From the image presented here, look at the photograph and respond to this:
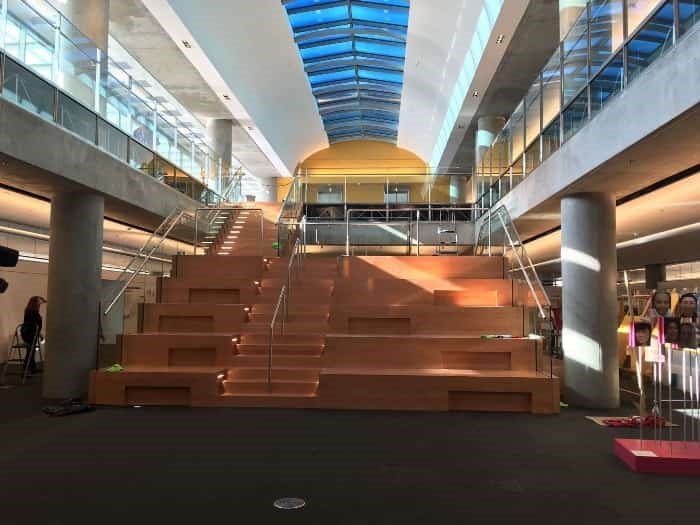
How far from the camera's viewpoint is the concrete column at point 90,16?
10.9 meters

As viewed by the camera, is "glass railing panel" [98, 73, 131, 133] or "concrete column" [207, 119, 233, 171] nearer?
"glass railing panel" [98, 73, 131, 133]

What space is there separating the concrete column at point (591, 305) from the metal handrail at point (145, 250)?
6729 mm

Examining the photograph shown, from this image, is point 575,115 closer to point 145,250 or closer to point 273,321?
point 273,321

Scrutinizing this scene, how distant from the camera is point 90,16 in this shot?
1102cm

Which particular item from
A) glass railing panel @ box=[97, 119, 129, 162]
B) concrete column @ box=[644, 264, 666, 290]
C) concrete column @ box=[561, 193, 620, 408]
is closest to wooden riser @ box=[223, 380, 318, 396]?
concrete column @ box=[561, 193, 620, 408]

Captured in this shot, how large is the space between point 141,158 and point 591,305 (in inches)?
326

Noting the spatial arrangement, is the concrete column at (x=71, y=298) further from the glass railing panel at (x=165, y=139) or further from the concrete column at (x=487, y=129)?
the concrete column at (x=487, y=129)

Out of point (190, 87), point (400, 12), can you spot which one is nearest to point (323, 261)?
point (190, 87)

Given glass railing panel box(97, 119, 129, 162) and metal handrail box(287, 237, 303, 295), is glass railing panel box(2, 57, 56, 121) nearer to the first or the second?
glass railing panel box(97, 119, 129, 162)

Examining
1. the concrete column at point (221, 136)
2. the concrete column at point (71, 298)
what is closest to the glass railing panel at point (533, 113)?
the concrete column at point (71, 298)

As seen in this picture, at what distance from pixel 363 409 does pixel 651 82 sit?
16.0ft

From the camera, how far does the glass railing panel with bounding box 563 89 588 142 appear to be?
8180 mm

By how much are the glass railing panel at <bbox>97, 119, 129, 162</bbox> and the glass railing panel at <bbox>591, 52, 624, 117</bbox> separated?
7.19 metres

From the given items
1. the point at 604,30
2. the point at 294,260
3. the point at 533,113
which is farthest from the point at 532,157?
the point at 294,260
